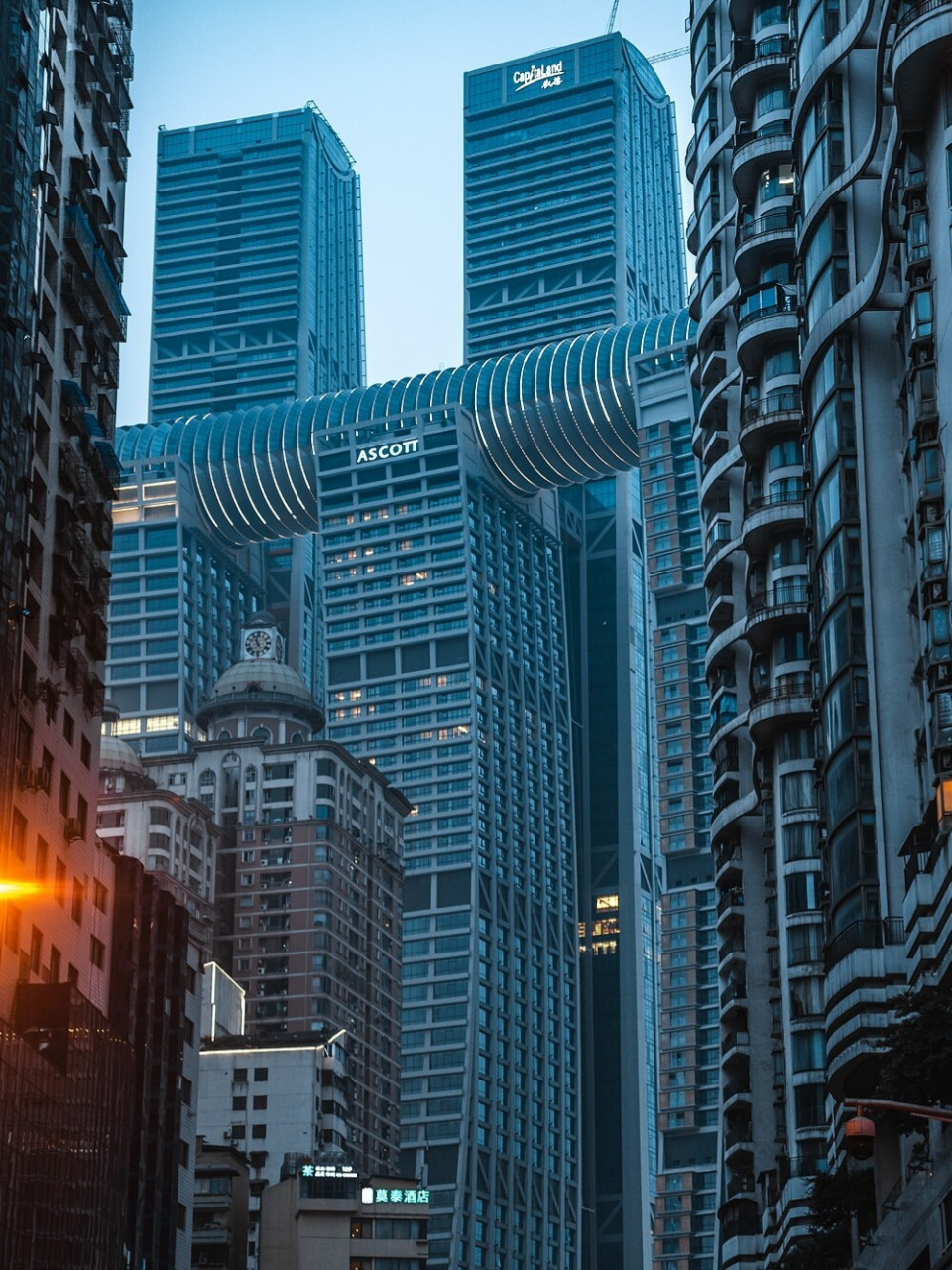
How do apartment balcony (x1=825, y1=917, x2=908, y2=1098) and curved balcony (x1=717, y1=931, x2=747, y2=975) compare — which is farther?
curved balcony (x1=717, y1=931, x2=747, y2=975)

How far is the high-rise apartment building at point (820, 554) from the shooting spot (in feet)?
219

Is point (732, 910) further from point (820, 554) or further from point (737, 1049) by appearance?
point (820, 554)

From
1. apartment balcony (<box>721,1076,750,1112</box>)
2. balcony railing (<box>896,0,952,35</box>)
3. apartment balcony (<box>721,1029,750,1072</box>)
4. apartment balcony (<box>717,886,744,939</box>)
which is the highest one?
balcony railing (<box>896,0,952,35</box>)

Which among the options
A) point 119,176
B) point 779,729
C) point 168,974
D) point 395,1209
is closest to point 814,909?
point 779,729

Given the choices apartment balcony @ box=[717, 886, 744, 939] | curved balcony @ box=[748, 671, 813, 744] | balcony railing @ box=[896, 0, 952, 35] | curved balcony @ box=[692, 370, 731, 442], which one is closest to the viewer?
balcony railing @ box=[896, 0, 952, 35]

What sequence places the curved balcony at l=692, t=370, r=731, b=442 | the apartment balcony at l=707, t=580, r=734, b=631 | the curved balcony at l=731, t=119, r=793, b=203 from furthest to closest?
the curved balcony at l=692, t=370, r=731, b=442 → the apartment balcony at l=707, t=580, r=734, b=631 → the curved balcony at l=731, t=119, r=793, b=203

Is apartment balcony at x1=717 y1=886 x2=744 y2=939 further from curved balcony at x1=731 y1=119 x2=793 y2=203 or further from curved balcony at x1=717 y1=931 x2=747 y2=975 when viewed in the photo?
curved balcony at x1=731 y1=119 x2=793 y2=203

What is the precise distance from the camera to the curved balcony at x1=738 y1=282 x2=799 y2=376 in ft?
323

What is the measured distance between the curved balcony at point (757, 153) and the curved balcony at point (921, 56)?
33.9m

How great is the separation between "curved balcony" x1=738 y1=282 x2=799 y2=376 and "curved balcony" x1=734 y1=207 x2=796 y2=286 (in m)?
1.45

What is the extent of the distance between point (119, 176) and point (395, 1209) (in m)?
104

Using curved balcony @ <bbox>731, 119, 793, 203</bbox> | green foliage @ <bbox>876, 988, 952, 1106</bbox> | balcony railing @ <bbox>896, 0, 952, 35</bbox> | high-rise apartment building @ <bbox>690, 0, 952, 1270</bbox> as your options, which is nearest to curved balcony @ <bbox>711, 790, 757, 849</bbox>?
high-rise apartment building @ <bbox>690, 0, 952, 1270</bbox>

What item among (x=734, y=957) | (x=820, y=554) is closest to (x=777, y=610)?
(x=820, y=554)

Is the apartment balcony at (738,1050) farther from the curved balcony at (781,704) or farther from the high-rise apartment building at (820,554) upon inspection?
the curved balcony at (781,704)
